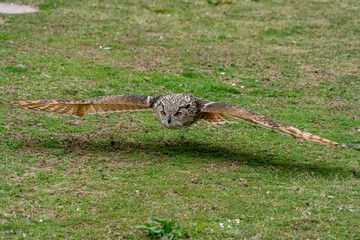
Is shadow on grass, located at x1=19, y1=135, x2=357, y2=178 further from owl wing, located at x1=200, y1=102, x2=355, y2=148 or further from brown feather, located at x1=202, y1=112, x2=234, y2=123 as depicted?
owl wing, located at x1=200, y1=102, x2=355, y2=148

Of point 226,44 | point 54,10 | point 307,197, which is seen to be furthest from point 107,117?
point 54,10

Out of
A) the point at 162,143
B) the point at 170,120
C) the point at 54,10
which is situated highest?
the point at 54,10

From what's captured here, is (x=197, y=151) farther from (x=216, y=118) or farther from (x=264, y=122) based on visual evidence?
(x=264, y=122)

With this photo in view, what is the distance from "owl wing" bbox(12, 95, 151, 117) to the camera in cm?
817

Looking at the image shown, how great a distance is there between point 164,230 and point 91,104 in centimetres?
383

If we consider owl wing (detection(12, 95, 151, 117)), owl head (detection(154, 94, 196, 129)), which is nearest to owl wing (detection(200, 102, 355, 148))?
owl head (detection(154, 94, 196, 129))

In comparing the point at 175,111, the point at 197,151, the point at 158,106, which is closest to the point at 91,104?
the point at 158,106

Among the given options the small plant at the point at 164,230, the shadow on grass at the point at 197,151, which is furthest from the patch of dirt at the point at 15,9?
the small plant at the point at 164,230

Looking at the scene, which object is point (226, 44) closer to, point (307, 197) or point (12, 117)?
point (12, 117)

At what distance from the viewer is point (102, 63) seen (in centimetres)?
1248

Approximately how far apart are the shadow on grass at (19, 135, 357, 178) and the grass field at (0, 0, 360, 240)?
35mm

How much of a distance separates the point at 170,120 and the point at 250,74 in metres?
A: 5.11

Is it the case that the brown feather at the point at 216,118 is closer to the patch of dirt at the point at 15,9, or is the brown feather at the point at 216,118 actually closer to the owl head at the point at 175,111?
the owl head at the point at 175,111

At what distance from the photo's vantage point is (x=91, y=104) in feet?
27.7
